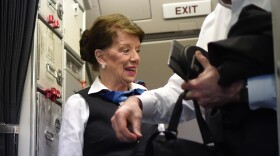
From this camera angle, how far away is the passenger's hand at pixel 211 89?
1.16 m

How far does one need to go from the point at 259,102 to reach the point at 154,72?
10.7 ft

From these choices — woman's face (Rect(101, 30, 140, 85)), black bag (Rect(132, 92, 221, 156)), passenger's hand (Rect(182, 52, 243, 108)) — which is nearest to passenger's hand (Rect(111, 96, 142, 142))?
black bag (Rect(132, 92, 221, 156))

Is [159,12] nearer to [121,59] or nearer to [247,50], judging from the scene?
[121,59]

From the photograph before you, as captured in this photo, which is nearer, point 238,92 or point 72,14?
point 238,92

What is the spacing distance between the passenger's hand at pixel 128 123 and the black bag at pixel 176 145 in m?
0.05

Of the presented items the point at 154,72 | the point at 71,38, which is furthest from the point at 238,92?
the point at 154,72

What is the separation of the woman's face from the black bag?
147 centimetres

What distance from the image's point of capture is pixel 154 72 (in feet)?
14.3

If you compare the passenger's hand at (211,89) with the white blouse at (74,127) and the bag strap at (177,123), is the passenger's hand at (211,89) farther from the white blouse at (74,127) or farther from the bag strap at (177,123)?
the white blouse at (74,127)

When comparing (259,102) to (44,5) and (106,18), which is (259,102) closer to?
(106,18)

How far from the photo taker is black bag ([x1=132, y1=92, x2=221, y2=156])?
126cm

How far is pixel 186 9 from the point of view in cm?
410

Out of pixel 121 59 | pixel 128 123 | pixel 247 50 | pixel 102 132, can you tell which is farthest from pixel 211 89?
pixel 121 59

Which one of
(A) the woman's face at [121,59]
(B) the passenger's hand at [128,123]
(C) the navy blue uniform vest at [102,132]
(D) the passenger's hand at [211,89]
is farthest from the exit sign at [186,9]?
(D) the passenger's hand at [211,89]
